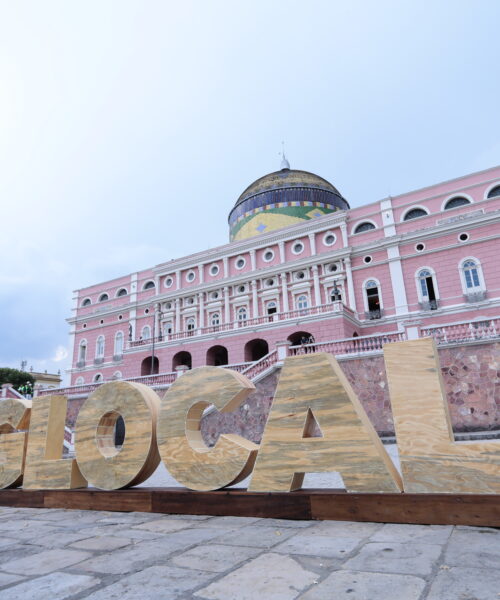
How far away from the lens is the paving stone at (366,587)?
220 centimetres

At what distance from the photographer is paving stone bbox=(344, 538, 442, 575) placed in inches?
101

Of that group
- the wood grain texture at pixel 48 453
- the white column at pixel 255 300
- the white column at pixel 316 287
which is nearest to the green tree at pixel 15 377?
the white column at pixel 255 300

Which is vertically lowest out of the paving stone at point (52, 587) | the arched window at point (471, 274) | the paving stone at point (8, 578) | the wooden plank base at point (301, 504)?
the paving stone at point (8, 578)

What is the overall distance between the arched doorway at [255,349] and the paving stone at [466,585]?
21403 millimetres

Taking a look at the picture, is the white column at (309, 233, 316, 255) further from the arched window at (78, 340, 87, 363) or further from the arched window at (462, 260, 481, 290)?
the arched window at (78, 340, 87, 363)

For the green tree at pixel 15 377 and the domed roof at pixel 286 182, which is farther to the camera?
the green tree at pixel 15 377

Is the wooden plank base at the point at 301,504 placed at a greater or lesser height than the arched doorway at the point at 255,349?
lesser

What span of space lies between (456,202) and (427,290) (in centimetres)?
553

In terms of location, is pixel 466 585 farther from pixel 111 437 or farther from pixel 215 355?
pixel 215 355

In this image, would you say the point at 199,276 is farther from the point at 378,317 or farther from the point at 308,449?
the point at 308,449

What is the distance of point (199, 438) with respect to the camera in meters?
5.30

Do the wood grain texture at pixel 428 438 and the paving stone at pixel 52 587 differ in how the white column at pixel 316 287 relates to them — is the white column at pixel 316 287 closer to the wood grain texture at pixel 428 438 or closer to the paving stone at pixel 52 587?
the wood grain texture at pixel 428 438

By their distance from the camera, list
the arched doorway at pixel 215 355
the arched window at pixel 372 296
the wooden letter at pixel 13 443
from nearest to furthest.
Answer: the wooden letter at pixel 13 443, the arched window at pixel 372 296, the arched doorway at pixel 215 355

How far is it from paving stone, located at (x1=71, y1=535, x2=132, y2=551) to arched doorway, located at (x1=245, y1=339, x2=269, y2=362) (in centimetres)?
2007
